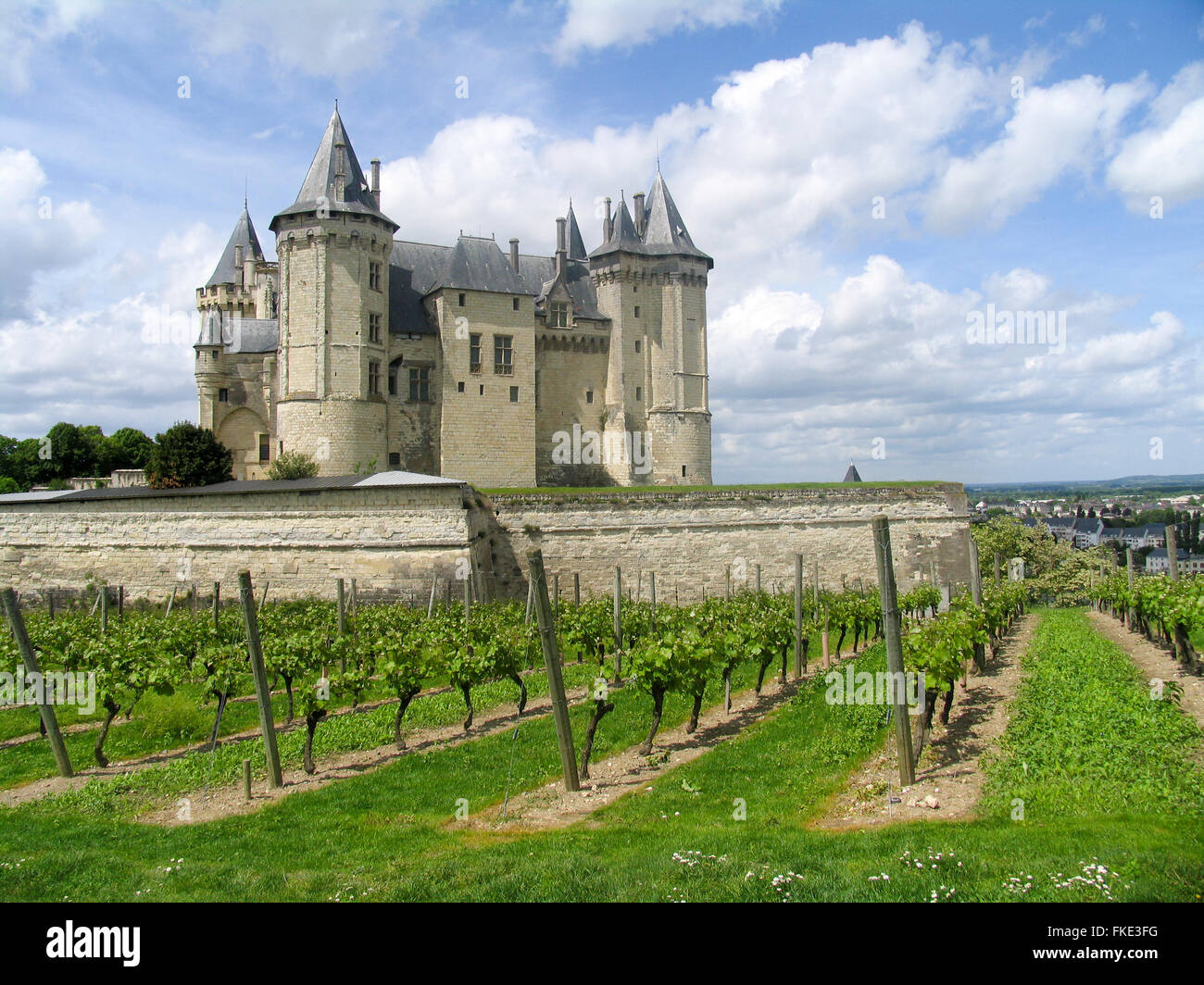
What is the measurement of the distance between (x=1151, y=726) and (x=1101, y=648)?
24.7 feet

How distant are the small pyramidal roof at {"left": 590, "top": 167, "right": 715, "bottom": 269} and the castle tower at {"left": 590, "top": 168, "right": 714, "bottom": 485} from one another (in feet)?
0.20

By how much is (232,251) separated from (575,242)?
17.0m

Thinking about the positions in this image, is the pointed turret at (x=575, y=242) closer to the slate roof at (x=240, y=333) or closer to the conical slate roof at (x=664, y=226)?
the conical slate roof at (x=664, y=226)

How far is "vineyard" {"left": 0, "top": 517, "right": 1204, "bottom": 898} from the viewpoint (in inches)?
246

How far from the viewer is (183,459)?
103ft

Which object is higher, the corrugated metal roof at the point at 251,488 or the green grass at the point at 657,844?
the corrugated metal roof at the point at 251,488

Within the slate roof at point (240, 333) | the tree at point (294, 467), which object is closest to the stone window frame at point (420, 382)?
the tree at point (294, 467)

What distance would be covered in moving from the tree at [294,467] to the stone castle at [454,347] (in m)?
0.43

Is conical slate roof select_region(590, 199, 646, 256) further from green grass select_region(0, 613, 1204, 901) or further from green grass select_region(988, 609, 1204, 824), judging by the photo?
green grass select_region(0, 613, 1204, 901)

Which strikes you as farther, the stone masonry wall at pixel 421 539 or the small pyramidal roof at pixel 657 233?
the small pyramidal roof at pixel 657 233

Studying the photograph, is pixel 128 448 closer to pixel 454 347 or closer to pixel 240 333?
pixel 240 333

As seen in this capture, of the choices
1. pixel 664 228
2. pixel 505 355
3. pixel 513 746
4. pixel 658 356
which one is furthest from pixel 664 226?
pixel 513 746

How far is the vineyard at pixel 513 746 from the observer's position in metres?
6.25

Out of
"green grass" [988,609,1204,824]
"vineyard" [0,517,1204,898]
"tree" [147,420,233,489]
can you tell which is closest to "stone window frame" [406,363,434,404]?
"tree" [147,420,233,489]
